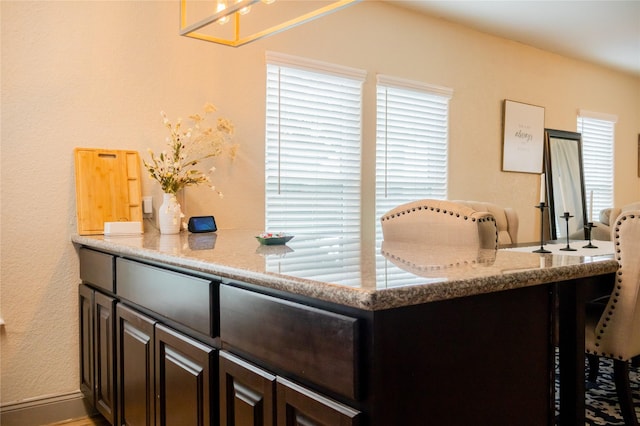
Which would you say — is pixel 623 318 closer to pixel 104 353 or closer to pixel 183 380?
pixel 183 380

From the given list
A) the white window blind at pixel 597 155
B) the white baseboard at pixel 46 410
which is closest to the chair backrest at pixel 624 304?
the white baseboard at pixel 46 410

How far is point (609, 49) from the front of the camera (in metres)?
5.11

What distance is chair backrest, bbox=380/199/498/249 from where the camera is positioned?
1.91 metres

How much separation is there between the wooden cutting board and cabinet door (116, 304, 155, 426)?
74 cm

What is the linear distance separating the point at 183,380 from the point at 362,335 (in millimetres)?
819

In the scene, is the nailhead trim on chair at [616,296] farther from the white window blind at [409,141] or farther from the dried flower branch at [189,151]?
the dried flower branch at [189,151]

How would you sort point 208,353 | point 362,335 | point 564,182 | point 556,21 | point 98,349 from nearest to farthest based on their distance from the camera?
point 362,335 → point 208,353 → point 98,349 → point 556,21 → point 564,182

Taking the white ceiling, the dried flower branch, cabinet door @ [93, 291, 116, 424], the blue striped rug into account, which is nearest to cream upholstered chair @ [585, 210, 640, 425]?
the blue striped rug

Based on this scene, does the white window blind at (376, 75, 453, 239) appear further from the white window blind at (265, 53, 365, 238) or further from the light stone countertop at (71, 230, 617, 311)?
the light stone countertop at (71, 230, 617, 311)

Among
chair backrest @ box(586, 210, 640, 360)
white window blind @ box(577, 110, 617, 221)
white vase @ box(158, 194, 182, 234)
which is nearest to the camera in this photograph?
chair backrest @ box(586, 210, 640, 360)

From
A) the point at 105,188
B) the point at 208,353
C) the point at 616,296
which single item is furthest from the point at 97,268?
the point at 616,296

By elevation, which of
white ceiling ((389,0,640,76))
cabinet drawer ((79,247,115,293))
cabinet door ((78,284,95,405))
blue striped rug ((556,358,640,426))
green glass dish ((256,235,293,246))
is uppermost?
white ceiling ((389,0,640,76))

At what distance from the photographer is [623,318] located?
7.23 ft

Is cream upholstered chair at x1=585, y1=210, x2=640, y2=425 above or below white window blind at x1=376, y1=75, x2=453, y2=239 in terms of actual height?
below
